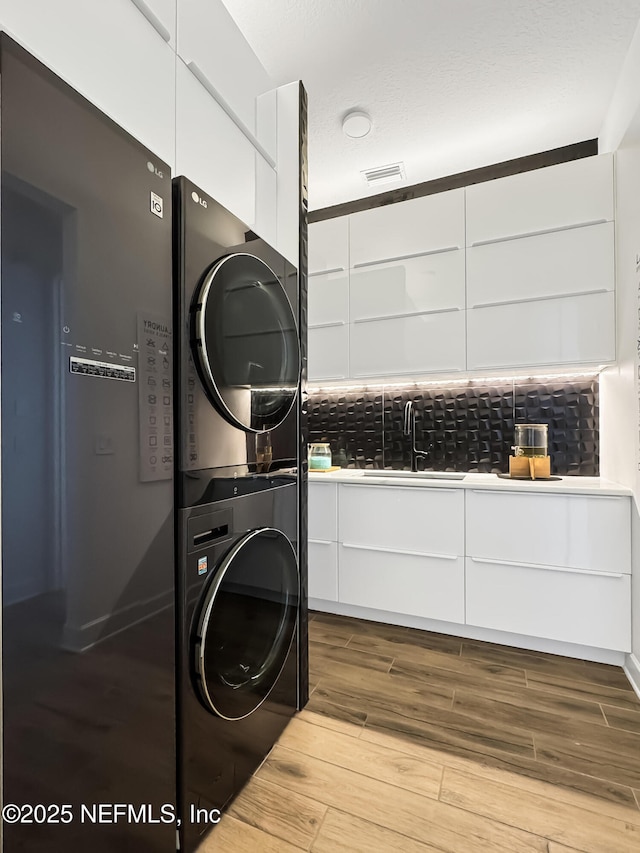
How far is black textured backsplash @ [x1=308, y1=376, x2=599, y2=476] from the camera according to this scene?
8.51ft

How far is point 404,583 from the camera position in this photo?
2391 millimetres

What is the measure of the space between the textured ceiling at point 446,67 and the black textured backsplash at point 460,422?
1.43 metres

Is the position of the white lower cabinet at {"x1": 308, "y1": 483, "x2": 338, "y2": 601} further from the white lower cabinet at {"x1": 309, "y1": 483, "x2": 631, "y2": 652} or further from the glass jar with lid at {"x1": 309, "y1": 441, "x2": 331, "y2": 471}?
the glass jar with lid at {"x1": 309, "y1": 441, "x2": 331, "y2": 471}

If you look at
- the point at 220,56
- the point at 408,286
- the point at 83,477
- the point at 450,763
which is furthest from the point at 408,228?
the point at 450,763

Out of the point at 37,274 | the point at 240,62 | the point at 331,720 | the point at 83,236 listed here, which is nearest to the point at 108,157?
the point at 83,236

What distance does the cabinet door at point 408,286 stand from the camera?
2525 millimetres

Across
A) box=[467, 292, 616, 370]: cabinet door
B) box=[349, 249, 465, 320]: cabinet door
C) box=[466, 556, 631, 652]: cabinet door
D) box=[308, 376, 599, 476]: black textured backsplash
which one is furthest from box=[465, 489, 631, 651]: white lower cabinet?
box=[349, 249, 465, 320]: cabinet door

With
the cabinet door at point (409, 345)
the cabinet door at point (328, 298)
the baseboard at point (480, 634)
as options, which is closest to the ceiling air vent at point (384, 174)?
the cabinet door at point (328, 298)

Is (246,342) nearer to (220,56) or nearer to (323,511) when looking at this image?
(220,56)

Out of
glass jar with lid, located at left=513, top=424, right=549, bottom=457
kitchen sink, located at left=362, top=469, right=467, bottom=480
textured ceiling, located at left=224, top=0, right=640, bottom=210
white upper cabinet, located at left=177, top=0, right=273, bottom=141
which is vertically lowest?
kitchen sink, located at left=362, top=469, right=467, bottom=480

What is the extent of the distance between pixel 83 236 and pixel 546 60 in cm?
229

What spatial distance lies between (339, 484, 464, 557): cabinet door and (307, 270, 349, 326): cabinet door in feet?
3.59

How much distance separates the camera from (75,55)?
2.77ft

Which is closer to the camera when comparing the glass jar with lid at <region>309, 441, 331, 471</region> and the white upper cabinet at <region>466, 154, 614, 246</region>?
the white upper cabinet at <region>466, 154, 614, 246</region>
